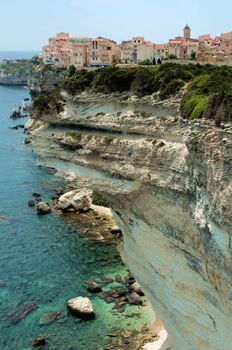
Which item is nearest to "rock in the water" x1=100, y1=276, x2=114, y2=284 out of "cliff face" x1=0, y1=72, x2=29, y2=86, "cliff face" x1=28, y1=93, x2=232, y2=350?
"cliff face" x1=28, y1=93, x2=232, y2=350

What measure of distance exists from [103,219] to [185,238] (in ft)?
93.2

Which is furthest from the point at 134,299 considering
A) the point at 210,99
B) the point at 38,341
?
the point at 210,99

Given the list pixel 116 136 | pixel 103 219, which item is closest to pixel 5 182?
pixel 103 219

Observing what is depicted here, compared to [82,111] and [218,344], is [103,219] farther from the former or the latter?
[218,344]

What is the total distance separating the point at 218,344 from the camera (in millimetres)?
14867

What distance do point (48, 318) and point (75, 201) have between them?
1920cm

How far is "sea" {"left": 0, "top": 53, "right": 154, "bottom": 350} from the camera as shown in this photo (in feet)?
86.7

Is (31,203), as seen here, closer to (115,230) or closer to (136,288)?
(115,230)

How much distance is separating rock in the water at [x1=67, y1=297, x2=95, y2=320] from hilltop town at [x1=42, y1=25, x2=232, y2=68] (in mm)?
27495

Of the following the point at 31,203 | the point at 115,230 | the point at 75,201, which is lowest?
the point at 115,230

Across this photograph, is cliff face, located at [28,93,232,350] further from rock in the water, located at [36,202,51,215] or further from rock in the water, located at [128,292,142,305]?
rock in the water, located at [36,202,51,215]

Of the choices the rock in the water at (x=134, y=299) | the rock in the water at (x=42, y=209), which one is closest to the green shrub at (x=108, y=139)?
the rock in the water at (x=134, y=299)

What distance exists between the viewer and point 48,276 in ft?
107

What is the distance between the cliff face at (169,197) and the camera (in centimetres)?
1334
